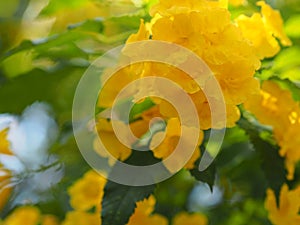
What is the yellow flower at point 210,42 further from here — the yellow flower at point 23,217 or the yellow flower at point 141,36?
the yellow flower at point 23,217

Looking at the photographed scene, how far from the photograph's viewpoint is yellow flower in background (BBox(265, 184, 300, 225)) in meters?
0.67

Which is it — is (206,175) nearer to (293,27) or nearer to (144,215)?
(144,215)

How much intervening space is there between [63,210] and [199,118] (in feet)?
0.82

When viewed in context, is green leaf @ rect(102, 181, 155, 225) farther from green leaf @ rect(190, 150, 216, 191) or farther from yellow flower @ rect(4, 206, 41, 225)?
yellow flower @ rect(4, 206, 41, 225)

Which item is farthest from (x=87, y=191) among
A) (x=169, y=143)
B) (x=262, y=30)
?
(x=262, y=30)

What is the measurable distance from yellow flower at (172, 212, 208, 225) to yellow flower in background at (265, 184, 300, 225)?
3.0 inches

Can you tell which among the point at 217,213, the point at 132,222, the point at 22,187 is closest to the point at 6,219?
the point at 22,187

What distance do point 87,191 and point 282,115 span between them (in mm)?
217

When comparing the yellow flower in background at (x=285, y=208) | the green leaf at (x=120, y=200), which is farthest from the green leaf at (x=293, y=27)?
the green leaf at (x=120, y=200)

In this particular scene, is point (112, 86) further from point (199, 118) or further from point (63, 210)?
point (63, 210)

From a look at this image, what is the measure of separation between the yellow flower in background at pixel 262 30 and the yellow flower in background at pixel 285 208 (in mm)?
147

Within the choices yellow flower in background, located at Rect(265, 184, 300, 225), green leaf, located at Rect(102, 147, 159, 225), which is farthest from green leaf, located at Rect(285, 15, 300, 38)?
green leaf, located at Rect(102, 147, 159, 225)

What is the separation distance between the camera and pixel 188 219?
70cm

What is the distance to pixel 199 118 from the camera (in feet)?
1.70
